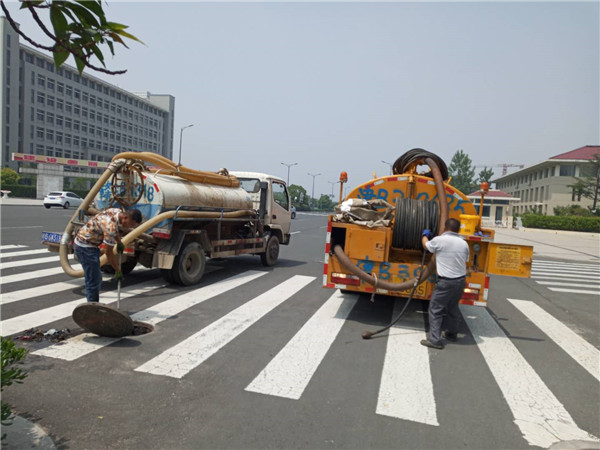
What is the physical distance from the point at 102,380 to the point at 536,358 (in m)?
5.35

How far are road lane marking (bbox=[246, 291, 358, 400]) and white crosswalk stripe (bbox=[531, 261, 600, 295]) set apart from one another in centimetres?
759

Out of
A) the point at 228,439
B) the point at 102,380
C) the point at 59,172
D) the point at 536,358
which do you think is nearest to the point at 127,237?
the point at 102,380

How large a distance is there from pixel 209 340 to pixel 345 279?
7.94 feet

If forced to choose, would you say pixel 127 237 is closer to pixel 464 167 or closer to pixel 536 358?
pixel 536 358

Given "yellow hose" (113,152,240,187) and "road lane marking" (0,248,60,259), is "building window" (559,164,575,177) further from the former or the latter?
"road lane marking" (0,248,60,259)

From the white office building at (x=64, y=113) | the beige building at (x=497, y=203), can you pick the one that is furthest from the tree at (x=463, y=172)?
the white office building at (x=64, y=113)

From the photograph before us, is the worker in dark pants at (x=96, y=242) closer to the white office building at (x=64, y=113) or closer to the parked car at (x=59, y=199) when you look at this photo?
the parked car at (x=59, y=199)

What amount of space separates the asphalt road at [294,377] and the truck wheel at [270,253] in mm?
3617

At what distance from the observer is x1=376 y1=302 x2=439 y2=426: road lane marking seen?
12.9 feet

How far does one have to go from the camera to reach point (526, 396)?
446 centimetres

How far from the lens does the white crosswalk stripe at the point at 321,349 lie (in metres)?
4.11

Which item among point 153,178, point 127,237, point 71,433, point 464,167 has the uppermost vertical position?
point 464,167

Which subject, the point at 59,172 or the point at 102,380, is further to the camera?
the point at 59,172

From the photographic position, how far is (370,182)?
7.52m
